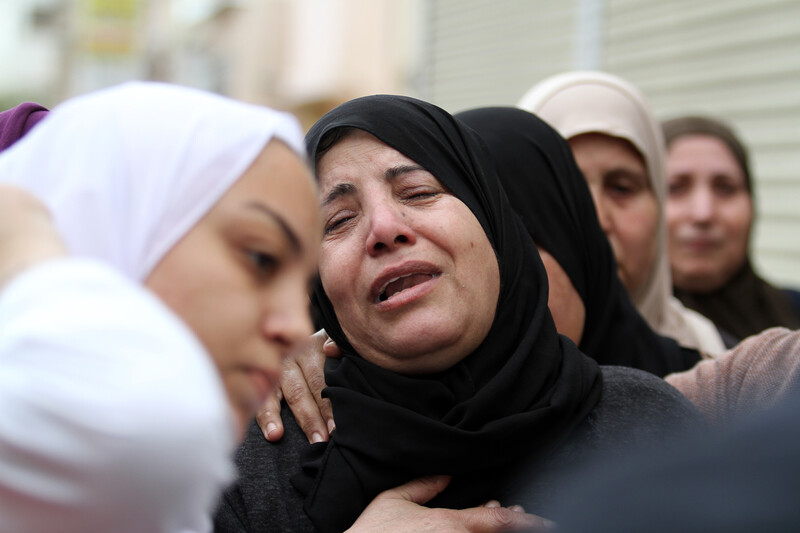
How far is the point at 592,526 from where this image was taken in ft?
2.19

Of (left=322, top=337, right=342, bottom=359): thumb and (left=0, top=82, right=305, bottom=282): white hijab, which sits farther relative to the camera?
(left=322, top=337, right=342, bottom=359): thumb

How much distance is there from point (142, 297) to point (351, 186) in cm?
115

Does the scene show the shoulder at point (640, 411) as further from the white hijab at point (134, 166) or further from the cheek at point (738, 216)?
the cheek at point (738, 216)

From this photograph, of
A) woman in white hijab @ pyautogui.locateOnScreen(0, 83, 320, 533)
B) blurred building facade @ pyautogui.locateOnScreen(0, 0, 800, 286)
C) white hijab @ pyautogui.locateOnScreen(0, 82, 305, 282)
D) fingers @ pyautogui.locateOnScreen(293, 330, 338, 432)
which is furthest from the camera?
blurred building facade @ pyautogui.locateOnScreen(0, 0, 800, 286)

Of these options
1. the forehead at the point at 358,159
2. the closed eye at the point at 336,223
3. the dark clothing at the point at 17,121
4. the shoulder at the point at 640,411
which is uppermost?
the dark clothing at the point at 17,121

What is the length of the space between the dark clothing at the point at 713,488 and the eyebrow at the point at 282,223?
51 cm

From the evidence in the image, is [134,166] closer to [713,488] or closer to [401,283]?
[713,488]

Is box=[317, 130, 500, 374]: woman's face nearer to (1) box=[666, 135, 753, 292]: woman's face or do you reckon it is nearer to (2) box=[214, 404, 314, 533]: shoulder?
(2) box=[214, 404, 314, 533]: shoulder

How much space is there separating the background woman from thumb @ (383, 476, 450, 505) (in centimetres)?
261

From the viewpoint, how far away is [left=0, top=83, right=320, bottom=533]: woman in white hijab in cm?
80

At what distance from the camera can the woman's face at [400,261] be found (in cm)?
195

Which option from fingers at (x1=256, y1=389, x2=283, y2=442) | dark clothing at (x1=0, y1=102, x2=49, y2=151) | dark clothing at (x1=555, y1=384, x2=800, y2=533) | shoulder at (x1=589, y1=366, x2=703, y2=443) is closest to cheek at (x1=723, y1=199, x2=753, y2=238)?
shoulder at (x1=589, y1=366, x2=703, y2=443)

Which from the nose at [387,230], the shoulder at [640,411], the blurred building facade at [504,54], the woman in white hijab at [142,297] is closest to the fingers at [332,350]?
the nose at [387,230]

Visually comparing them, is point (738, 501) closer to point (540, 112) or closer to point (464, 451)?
point (464, 451)
